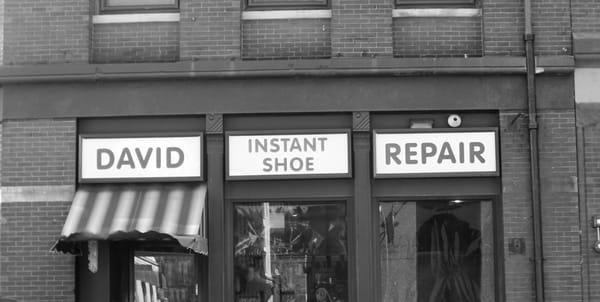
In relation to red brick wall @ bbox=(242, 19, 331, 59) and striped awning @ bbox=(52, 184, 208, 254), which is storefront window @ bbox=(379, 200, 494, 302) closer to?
red brick wall @ bbox=(242, 19, 331, 59)

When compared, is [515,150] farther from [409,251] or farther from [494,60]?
[409,251]

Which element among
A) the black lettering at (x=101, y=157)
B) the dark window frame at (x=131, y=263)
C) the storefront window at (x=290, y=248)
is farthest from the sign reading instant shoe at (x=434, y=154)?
the black lettering at (x=101, y=157)

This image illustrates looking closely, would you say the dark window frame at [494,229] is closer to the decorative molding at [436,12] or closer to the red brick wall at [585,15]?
the decorative molding at [436,12]

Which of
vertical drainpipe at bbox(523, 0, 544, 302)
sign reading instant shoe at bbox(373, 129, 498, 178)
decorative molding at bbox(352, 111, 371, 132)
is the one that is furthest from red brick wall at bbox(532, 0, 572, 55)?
decorative molding at bbox(352, 111, 371, 132)

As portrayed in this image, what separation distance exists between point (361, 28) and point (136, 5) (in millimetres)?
2948

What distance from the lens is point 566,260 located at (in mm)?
10672

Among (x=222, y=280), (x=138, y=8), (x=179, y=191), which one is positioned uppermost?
(x=138, y=8)

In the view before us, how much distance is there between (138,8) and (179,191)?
2497 mm

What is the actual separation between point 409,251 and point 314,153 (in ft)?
5.66

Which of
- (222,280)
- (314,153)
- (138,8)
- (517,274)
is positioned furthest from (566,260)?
(138,8)

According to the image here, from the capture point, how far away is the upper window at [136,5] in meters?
11.3

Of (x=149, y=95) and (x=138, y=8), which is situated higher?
(x=138, y=8)

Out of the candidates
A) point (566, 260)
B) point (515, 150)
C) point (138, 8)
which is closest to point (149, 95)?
point (138, 8)

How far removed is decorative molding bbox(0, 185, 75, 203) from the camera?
10.8 m
